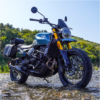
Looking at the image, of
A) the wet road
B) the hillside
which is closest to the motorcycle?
the wet road

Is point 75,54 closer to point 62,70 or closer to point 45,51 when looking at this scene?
point 62,70

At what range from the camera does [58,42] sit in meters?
3.58

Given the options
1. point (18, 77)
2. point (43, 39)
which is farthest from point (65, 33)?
point (18, 77)

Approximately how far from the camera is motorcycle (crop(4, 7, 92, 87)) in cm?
304

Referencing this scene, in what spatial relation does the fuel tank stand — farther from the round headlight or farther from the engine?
the round headlight

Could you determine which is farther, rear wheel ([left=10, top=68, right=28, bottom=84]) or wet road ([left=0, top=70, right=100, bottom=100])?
rear wheel ([left=10, top=68, right=28, bottom=84])

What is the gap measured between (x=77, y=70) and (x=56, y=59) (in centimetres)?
90

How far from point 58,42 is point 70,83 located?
3.38 feet

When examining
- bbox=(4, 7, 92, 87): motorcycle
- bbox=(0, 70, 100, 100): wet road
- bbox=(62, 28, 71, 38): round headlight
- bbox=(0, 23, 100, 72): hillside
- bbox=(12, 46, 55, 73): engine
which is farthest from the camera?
bbox=(0, 23, 100, 72): hillside

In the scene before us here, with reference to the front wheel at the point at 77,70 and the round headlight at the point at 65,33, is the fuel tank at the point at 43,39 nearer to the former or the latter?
the round headlight at the point at 65,33

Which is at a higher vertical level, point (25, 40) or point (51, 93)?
point (25, 40)

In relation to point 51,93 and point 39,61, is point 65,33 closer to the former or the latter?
point 39,61

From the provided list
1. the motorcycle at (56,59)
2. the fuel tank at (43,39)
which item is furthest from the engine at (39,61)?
the fuel tank at (43,39)

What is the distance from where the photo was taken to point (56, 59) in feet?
12.6
